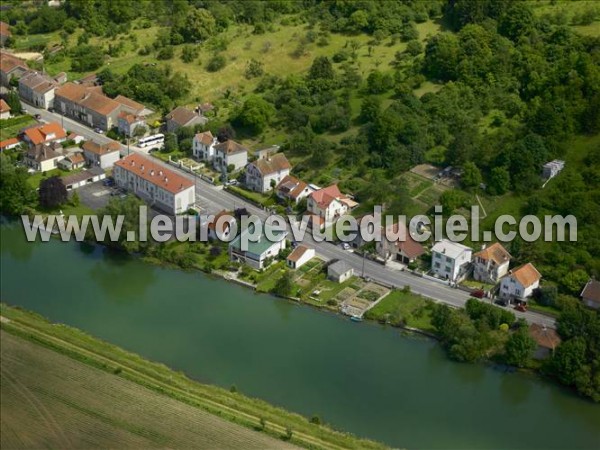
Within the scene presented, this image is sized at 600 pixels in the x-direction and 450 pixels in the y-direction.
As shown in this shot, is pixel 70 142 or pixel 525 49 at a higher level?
pixel 525 49

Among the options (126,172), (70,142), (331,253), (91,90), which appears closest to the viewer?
(331,253)

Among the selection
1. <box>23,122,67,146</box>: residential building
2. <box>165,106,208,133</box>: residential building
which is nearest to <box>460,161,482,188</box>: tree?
<box>165,106,208,133</box>: residential building

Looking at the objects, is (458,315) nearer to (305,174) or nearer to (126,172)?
(305,174)

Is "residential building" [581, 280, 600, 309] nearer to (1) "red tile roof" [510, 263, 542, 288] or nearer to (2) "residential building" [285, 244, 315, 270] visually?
(1) "red tile roof" [510, 263, 542, 288]

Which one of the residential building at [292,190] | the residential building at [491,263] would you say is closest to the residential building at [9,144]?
the residential building at [292,190]

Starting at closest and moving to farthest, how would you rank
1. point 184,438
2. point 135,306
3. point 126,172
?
1. point 184,438
2. point 135,306
3. point 126,172

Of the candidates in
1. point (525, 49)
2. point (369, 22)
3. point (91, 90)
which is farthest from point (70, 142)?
point (525, 49)
